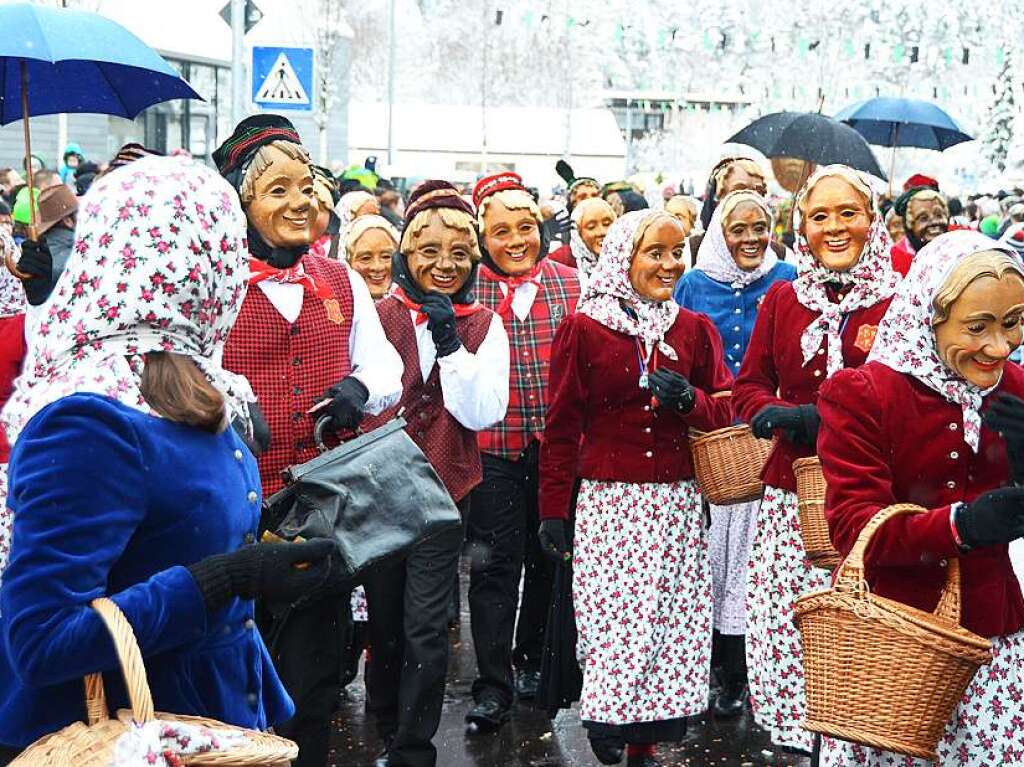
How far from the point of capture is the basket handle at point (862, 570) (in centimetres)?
362

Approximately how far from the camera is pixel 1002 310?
3857 mm

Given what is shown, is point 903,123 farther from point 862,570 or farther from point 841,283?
point 862,570

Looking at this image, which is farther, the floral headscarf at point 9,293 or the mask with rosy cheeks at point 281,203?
the floral headscarf at point 9,293

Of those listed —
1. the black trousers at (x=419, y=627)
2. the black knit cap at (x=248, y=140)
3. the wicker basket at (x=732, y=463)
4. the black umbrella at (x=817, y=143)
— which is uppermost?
the black umbrella at (x=817, y=143)

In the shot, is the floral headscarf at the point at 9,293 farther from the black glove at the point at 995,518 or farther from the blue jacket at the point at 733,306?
the black glove at the point at 995,518

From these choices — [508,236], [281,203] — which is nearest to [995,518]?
[281,203]

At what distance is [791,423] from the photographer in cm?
529

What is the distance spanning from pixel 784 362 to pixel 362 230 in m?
3.38

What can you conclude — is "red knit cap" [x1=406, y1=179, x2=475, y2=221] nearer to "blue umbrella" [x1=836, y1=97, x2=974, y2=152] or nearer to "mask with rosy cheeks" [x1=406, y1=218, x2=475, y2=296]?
"mask with rosy cheeks" [x1=406, y1=218, x2=475, y2=296]

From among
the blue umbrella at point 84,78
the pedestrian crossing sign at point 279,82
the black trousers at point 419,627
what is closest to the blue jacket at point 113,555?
the black trousers at point 419,627

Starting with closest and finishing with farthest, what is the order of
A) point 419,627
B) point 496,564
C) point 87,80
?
1. point 419,627
2. point 87,80
3. point 496,564

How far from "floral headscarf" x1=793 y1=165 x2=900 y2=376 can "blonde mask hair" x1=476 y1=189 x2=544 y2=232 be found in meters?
1.78

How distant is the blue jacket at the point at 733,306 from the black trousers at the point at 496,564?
122 cm

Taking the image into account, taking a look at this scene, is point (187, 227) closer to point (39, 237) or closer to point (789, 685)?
point (789, 685)
